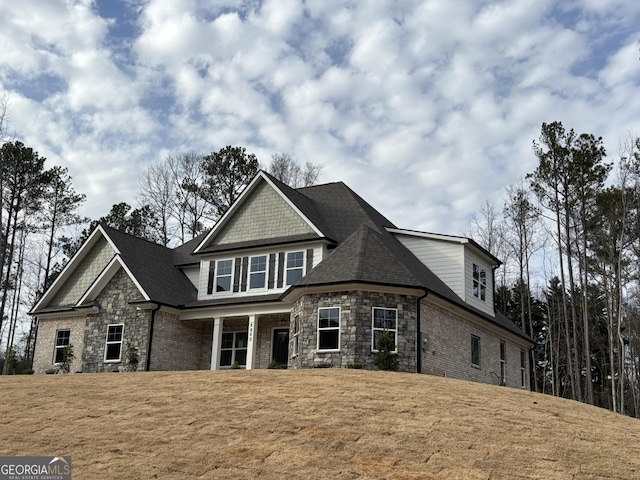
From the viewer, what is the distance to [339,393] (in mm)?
13734

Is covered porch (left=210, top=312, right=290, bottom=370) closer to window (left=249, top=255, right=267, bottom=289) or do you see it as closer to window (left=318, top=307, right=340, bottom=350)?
window (left=249, top=255, right=267, bottom=289)

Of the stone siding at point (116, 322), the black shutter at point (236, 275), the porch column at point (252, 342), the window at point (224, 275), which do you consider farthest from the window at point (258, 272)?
the stone siding at point (116, 322)

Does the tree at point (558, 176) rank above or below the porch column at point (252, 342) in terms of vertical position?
above

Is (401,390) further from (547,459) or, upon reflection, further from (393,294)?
(393,294)

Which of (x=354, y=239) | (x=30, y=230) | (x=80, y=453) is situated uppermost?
(x=30, y=230)

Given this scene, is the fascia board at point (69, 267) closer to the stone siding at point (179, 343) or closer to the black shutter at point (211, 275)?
the black shutter at point (211, 275)

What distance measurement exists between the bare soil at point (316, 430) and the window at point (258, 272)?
32.3 feet

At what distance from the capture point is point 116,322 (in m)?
25.7

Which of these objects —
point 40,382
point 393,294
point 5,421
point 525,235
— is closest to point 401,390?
point 393,294

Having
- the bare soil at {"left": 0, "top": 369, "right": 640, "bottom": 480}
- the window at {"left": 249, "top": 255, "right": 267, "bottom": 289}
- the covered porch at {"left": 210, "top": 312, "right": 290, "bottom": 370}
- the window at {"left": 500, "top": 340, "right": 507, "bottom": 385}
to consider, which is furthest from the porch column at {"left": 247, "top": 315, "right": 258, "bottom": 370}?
the window at {"left": 500, "top": 340, "right": 507, "bottom": 385}

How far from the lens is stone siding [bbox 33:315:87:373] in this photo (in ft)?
89.2

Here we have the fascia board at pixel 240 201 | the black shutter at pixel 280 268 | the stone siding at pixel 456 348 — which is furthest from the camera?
the fascia board at pixel 240 201

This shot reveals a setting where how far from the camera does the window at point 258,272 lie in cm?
2558

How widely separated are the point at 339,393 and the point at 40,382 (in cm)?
812
